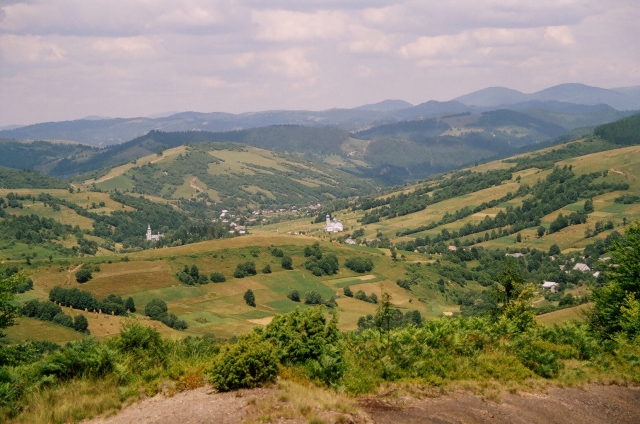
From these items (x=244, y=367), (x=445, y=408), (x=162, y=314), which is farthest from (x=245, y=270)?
(x=445, y=408)

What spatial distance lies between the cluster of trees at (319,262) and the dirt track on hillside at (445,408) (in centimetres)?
11352

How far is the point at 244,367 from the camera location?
717 inches

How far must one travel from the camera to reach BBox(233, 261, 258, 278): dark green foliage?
402 ft

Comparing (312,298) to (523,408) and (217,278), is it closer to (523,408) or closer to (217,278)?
(217,278)

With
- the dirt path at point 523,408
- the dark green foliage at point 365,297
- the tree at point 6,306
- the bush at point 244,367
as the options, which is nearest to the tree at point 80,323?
the dark green foliage at point 365,297

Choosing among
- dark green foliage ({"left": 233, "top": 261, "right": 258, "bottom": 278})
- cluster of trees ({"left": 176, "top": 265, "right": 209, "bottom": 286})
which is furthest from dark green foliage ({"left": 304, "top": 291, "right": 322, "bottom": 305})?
cluster of trees ({"left": 176, "top": 265, "right": 209, "bottom": 286})

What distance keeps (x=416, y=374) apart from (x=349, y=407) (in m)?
4.90

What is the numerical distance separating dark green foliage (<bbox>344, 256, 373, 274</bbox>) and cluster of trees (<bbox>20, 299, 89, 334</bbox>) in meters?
71.8

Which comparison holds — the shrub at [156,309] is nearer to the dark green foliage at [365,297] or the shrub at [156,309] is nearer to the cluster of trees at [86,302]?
the cluster of trees at [86,302]

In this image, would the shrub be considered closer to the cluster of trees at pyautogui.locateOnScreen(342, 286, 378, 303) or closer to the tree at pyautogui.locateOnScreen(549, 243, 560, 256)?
the cluster of trees at pyautogui.locateOnScreen(342, 286, 378, 303)

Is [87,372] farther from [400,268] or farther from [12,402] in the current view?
[400,268]

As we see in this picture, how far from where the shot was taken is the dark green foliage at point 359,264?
142 meters

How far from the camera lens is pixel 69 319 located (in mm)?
84500

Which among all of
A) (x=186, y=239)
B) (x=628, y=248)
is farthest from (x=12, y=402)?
(x=186, y=239)
